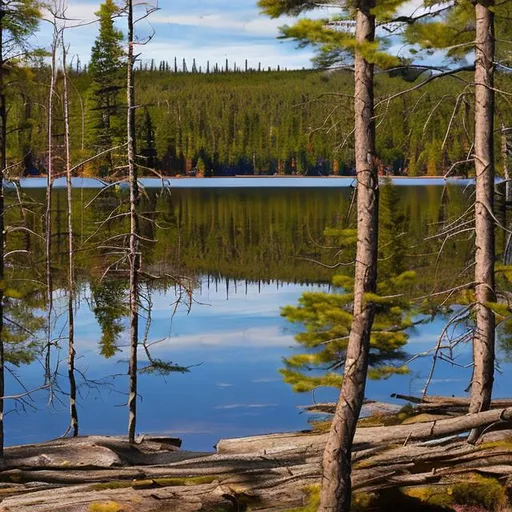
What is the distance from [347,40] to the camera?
12.8 meters

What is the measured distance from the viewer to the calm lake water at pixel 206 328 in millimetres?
29953

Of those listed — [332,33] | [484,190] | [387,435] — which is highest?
[332,33]

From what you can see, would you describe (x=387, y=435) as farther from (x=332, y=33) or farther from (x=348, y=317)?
(x=332, y=33)

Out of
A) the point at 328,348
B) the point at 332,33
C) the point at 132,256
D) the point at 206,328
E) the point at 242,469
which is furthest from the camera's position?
the point at 206,328

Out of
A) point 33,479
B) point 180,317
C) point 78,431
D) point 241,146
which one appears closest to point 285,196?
point 241,146

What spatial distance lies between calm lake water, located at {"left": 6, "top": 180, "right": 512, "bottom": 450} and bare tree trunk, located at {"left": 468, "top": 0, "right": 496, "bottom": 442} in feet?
2.25

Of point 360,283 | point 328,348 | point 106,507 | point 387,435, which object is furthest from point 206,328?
point 360,283

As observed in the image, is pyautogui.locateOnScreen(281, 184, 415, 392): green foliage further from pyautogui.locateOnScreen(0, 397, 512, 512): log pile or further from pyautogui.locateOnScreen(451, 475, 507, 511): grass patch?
pyautogui.locateOnScreen(451, 475, 507, 511): grass patch

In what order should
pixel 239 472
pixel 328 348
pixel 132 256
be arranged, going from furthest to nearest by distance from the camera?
pixel 328 348
pixel 132 256
pixel 239 472

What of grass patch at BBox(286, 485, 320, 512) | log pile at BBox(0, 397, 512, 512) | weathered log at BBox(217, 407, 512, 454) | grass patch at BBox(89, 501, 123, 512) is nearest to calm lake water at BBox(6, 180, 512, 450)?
weathered log at BBox(217, 407, 512, 454)

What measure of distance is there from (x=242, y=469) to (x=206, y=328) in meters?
30.4

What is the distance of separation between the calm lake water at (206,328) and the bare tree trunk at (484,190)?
69 cm

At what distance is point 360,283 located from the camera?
1335 cm

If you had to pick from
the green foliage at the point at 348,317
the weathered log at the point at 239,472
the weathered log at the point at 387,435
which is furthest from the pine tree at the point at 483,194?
the green foliage at the point at 348,317
